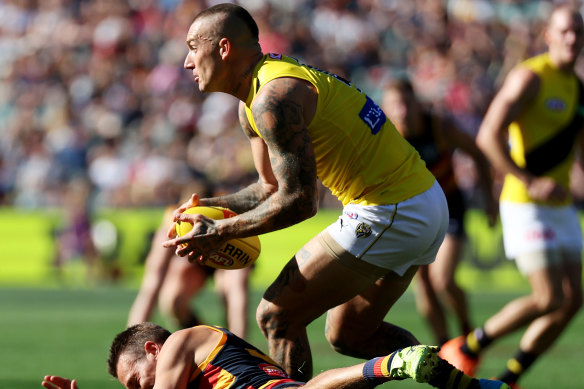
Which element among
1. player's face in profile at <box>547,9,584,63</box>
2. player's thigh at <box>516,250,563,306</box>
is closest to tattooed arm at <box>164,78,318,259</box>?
player's thigh at <box>516,250,563,306</box>

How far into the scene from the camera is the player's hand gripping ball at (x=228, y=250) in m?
5.51

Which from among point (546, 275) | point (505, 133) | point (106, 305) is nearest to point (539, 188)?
point (505, 133)

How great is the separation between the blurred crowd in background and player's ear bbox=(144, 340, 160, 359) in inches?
503

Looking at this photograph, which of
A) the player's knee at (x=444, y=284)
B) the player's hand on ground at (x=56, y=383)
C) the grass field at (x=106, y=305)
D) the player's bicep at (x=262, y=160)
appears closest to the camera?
the player's hand on ground at (x=56, y=383)

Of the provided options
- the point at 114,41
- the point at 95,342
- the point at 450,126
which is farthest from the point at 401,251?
the point at 114,41

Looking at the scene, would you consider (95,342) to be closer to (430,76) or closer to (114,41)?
(430,76)

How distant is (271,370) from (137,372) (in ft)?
2.39

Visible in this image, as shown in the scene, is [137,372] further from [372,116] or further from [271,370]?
[372,116]

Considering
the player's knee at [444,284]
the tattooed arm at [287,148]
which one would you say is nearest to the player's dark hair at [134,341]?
the tattooed arm at [287,148]

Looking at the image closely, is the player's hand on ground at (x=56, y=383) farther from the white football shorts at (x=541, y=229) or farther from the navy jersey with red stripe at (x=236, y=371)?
the white football shorts at (x=541, y=229)

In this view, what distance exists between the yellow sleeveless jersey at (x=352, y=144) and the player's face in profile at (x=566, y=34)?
236cm

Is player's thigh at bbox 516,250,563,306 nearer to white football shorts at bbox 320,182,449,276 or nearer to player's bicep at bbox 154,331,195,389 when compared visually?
white football shorts at bbox 320,182,449,276

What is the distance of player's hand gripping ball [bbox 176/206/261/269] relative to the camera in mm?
5512

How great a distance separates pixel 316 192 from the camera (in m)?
4.99
